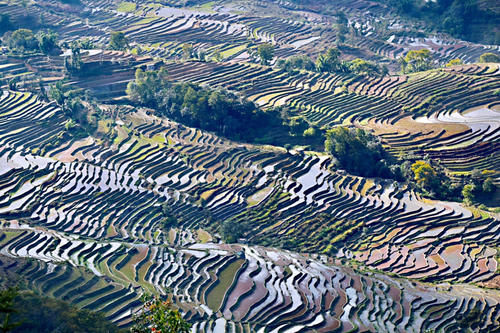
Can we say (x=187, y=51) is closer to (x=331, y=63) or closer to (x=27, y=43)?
(x=331, y=63)

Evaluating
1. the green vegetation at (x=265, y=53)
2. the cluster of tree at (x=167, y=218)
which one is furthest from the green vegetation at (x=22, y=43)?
the cluster of tree at (x=167, y=218)

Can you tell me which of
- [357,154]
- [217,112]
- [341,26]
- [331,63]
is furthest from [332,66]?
[357,154]

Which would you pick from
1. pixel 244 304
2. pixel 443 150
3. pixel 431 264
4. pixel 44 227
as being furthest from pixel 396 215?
pixel 44 227

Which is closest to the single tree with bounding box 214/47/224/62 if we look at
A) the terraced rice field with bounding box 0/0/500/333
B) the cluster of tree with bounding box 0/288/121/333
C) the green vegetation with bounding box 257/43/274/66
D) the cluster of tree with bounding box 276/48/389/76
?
the terraced rice field with bounding box 0/0/500/333

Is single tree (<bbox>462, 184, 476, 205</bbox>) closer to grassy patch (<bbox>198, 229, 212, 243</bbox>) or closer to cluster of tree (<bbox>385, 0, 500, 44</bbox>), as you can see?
grassy patch (<bbox>198, 229, 212, 243</bbox>)

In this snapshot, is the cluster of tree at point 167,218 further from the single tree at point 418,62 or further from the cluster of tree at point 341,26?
the cluster of tree at point 341,26
